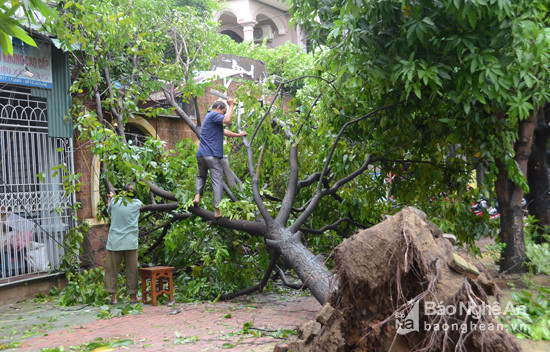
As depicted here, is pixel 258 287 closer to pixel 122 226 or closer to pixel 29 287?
pixel 122 226

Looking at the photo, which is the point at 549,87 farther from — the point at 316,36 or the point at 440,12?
the point at 316,36

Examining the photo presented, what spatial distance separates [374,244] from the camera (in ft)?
12.9

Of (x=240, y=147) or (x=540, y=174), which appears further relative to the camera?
(x=540, y=174)

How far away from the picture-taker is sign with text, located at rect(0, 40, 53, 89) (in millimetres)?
8094

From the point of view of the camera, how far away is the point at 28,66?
334 inches

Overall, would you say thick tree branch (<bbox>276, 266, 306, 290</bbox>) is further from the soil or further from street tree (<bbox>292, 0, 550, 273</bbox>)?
the soil

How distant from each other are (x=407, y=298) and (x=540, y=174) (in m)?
6.73

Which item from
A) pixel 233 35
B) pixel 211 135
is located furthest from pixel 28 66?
pixel 233 35

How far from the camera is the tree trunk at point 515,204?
7.73 m

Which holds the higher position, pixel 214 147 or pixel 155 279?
pixel 214 147

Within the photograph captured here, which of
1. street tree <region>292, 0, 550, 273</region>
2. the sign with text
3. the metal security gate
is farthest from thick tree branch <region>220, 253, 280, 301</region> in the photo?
the sign with text

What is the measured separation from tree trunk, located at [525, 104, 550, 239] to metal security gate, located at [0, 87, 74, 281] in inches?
323

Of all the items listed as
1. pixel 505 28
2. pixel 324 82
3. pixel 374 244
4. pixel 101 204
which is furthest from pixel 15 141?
pixel 505 28

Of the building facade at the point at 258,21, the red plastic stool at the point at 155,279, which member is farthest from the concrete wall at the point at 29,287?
the building facade at the point at 258,21
